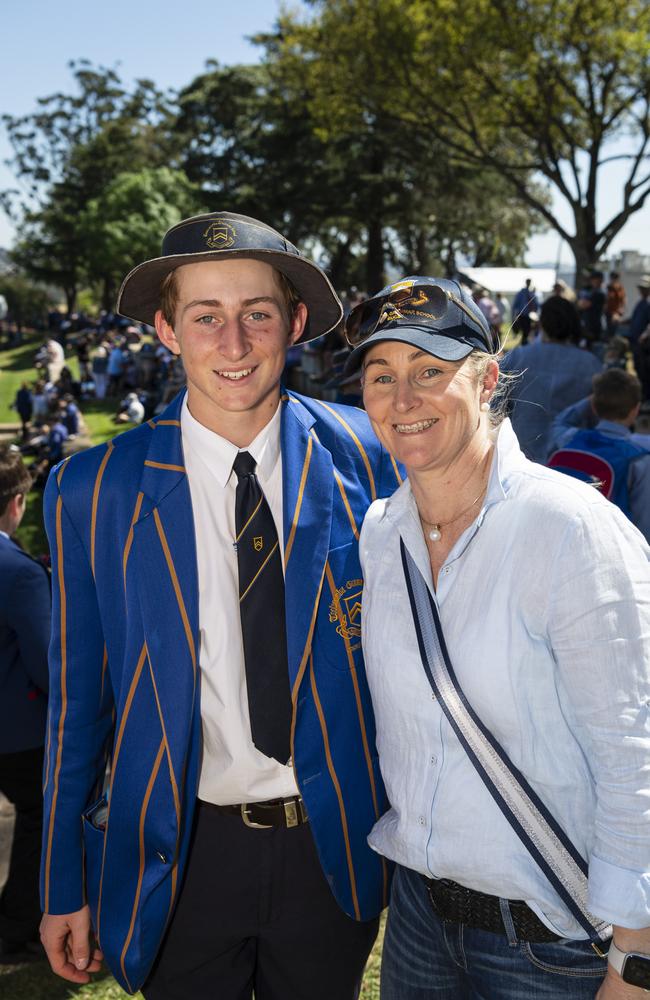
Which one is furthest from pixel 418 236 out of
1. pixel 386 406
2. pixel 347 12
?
pixel 386 406

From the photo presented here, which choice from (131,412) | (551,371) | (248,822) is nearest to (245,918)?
(248,822)

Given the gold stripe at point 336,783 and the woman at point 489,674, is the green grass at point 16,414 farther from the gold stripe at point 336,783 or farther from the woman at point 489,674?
the woman at point 489,674

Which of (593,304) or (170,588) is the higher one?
(593,304)

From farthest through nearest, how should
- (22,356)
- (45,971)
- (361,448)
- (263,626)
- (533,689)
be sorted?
(22,356), (45,971), (361,448), (263,626), (533,689)

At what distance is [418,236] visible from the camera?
4100cm

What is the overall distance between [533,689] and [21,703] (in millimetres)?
2438

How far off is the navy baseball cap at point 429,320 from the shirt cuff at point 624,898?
1045 mm

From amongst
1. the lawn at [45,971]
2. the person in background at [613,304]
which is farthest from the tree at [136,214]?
the person in background at [613,304]

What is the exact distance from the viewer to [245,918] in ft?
6.95

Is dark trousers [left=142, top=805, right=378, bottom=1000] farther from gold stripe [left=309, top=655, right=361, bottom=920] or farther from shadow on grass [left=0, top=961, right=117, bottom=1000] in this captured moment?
shadow on grass [left=0, top=961, right=117, bottom=1000]

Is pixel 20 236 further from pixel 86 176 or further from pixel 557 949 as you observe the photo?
pixel 557 949

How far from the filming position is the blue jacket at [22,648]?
3270 millimetres

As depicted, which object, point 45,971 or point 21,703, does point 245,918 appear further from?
point 45,971

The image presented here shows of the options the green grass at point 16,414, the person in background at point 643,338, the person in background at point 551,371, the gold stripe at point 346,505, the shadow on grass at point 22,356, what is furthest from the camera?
the shadow on grass at point 22,356
